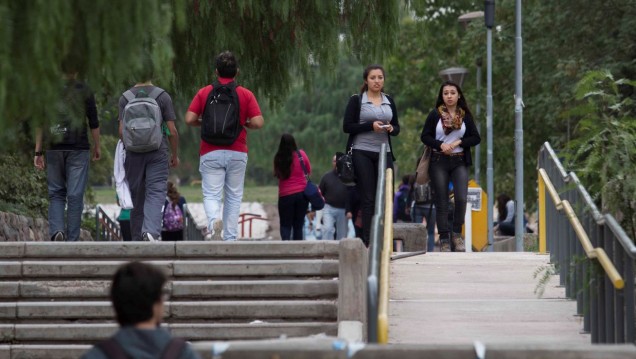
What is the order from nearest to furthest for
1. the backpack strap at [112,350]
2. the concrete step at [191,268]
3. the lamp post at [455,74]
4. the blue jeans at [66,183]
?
the backpack strap at [112,350] → the concrete step at [191,268] → the blue jeans at [66,183] → the lamp post at [455,74]

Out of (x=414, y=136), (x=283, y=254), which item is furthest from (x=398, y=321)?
(x=414, y=136)

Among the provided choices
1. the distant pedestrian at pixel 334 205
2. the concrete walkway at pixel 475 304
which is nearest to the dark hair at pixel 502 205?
the distant pedestrian at pixel 334 205

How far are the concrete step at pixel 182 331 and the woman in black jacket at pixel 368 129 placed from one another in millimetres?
3107

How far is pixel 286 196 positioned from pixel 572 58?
14286 millimetres

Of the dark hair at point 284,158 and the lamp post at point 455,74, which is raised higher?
the lamp post at point 455,74

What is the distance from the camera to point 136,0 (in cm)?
708

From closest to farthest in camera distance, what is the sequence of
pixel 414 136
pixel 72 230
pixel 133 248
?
1. pixel 133 248
2. pixel 72 230
3. pixel 414 136

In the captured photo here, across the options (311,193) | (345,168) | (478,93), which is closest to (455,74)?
(478,93)

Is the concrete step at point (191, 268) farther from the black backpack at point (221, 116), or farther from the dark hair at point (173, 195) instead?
the dark hair at point (173, 195)

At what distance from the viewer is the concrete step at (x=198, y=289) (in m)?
10.5

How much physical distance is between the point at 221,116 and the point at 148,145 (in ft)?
2.15

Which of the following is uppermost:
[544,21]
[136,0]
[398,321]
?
[544,21]

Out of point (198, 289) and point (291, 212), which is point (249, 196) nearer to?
point (291, 212)

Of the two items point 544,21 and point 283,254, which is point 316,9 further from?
point 544,21
